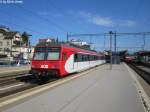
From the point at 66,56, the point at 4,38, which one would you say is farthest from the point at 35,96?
the point at 4,38

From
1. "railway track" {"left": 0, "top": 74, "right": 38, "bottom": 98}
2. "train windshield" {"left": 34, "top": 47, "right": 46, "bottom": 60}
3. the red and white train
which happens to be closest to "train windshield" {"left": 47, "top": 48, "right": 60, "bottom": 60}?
the red and white train

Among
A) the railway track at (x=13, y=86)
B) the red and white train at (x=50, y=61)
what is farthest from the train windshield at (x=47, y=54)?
the railway track at (x=13, y=86)

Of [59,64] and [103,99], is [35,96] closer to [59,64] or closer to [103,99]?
[103,99]

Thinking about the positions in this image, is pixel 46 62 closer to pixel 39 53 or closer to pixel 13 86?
pixel 39 53

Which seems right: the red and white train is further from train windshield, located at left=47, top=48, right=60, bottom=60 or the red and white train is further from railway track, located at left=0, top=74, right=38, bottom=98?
railway track, located at left=0, top=74, right=38, bottom=98

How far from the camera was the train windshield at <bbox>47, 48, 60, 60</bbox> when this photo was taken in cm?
2044

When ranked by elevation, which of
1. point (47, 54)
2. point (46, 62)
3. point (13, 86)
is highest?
point (47, 54)

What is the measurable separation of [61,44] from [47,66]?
2090mm

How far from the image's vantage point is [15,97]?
1041 cm

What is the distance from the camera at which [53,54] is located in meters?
20.6

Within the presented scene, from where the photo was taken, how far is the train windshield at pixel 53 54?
805 inches

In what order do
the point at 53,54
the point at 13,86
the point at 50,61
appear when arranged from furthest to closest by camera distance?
the point at 53,54, the point at 50,61, the point at 13,86

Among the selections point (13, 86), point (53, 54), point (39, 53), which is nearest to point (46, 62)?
point (53, 54)

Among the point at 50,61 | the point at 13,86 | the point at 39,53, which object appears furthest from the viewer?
the point at 39,53
